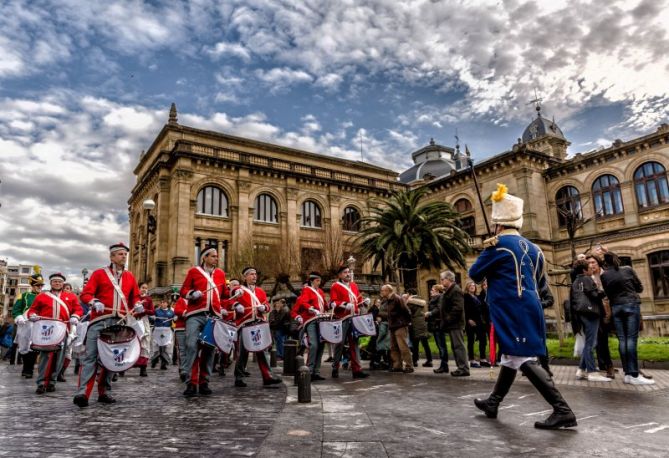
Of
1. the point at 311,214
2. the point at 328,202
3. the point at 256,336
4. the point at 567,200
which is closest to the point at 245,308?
the point at 256,336

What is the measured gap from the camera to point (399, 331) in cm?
1074

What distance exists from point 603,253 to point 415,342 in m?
5.33

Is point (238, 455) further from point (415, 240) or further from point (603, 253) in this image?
point (415, 240)

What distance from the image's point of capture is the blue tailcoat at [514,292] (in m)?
4.86

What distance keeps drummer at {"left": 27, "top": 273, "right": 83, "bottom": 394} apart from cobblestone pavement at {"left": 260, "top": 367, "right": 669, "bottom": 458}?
14.6 feet

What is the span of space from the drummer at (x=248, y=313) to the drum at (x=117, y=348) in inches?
71.5

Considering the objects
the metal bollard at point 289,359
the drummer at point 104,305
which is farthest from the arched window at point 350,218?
the drummer at point 104,305

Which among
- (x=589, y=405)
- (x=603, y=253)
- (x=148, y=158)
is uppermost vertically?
(x=148, y=158)

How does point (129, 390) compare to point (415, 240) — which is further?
point (415, 240)

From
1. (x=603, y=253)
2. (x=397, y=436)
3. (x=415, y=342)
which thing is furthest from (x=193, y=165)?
(x=397, y=436)

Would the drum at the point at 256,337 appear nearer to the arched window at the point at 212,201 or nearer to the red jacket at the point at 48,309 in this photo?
the red jacket at the point at 48,309

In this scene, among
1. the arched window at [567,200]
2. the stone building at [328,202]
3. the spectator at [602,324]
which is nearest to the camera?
the spectator at [602,324]

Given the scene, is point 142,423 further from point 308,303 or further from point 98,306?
point 308,303

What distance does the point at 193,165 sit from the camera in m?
35.0
